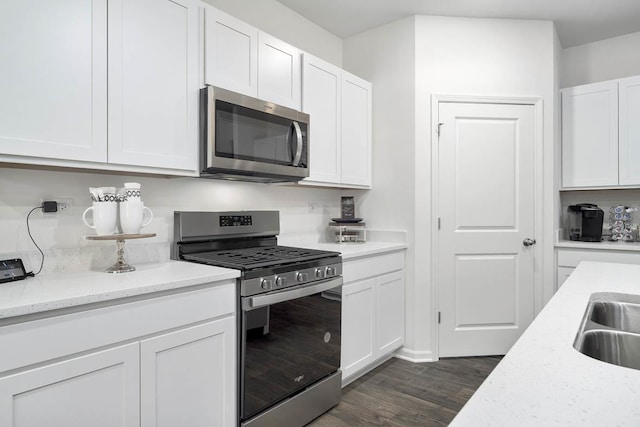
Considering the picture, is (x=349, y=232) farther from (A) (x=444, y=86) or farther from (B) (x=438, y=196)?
(A) (x=444, y=86)

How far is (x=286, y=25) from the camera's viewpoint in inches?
113

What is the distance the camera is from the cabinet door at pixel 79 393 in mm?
1114

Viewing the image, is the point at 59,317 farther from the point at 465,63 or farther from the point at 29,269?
the point at 465,63

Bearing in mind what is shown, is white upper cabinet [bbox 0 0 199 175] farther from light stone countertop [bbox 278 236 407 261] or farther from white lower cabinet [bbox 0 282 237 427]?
light stone countertop [bbox 278 236 407 261]

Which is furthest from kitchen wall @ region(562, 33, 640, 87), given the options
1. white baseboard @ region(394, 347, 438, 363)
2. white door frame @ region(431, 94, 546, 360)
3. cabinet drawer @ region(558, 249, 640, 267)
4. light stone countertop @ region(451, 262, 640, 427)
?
light stone countertop @ region(451, 262, 640, 427)

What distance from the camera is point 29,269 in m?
1.58

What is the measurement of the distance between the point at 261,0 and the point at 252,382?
96.0 inches

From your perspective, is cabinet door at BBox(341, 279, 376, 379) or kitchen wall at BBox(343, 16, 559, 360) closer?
cabinet door at BBox(341, 279, 376, 379)

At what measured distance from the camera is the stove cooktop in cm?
179

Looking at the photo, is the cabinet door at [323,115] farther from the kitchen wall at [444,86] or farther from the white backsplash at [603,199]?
the white backsplash at [603,199]

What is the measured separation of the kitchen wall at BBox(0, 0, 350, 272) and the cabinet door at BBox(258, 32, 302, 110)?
0.45 metres

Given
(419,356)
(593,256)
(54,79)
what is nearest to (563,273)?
(593,256)

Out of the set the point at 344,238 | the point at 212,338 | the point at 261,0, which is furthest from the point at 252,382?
the point at 261,0

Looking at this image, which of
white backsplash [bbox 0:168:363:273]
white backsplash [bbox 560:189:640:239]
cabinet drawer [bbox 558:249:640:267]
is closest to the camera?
white backsplash [bbox 0:168:363:273]
